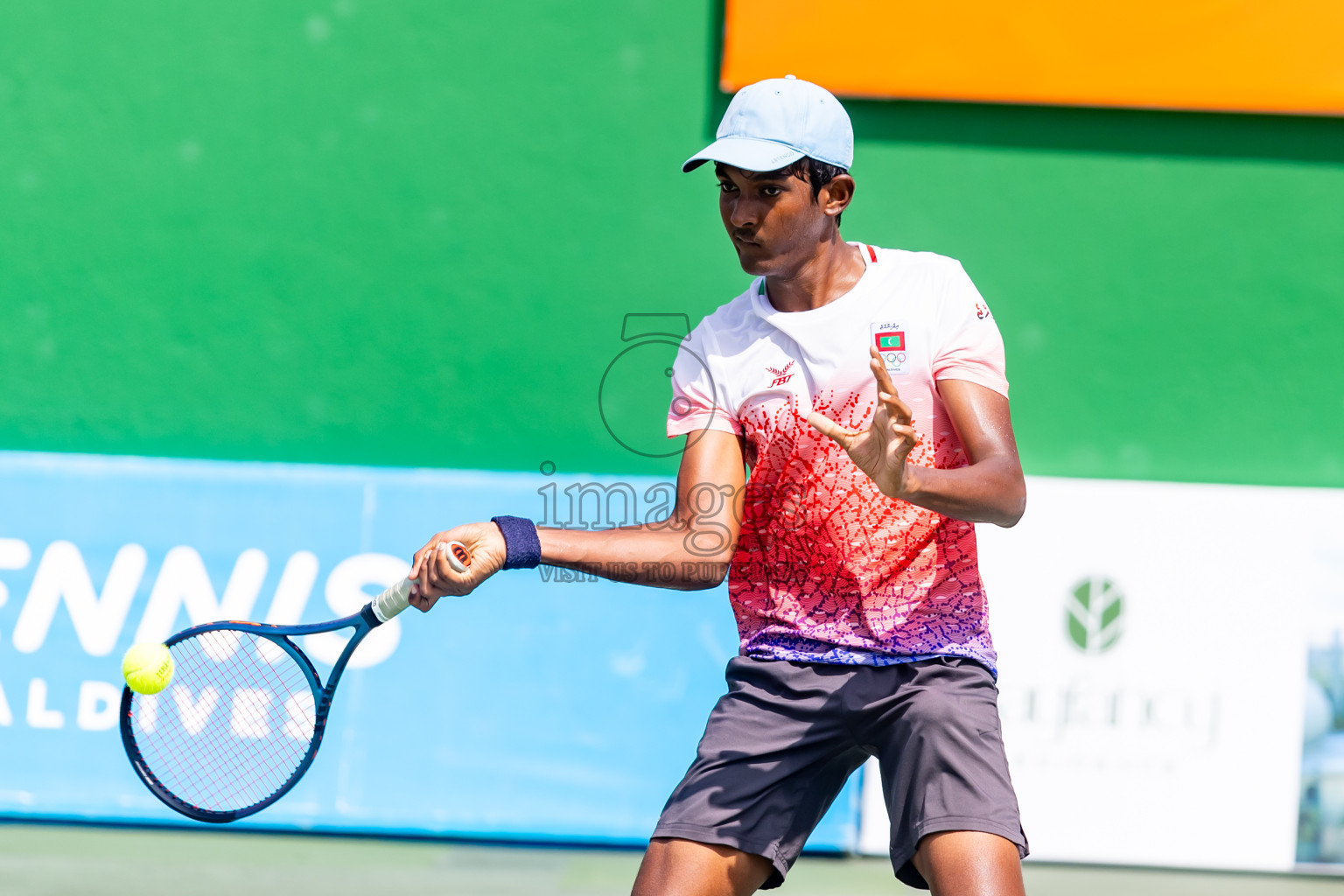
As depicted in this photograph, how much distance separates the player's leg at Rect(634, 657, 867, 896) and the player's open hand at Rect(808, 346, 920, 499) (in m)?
0.45

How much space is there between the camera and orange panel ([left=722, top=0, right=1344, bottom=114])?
4125 millimetres

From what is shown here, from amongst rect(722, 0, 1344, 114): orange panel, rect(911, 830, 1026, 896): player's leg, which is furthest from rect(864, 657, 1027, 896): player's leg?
rect(722, 0, 1344, 114): orange panel

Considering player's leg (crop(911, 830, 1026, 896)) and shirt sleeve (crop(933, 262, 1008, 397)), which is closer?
player's leg (crop(911, 830, 1026, 896))

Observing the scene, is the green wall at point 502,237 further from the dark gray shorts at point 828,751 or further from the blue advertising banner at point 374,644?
the dark gray shorts at point 828,751

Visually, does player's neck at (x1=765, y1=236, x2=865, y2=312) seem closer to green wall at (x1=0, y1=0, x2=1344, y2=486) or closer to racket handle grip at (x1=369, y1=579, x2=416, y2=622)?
racket handle grip at (x1=369, y1=579, x2=416, y2=622)

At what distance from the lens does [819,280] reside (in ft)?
7.33

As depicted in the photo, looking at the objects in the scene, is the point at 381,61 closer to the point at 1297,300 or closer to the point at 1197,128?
the point at 1197,128

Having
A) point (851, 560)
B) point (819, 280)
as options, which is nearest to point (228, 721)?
point (851, 560)

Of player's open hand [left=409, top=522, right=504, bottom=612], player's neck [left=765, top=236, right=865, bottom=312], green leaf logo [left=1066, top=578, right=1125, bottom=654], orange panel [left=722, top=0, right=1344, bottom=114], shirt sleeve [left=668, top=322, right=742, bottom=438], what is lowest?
green leaf logo [left=1066, top=578, right=1125, bottom=654]

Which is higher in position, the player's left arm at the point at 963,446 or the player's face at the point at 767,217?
the player's face at the point at 767,217

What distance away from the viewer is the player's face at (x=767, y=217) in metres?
2.16

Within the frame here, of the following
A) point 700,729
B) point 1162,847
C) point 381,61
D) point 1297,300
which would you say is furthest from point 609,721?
point 1297,300

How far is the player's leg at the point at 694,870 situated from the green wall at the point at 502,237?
2272mm

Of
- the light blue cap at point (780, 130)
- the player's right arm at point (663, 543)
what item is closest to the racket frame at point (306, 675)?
the player's right arm at point (663, 543)
